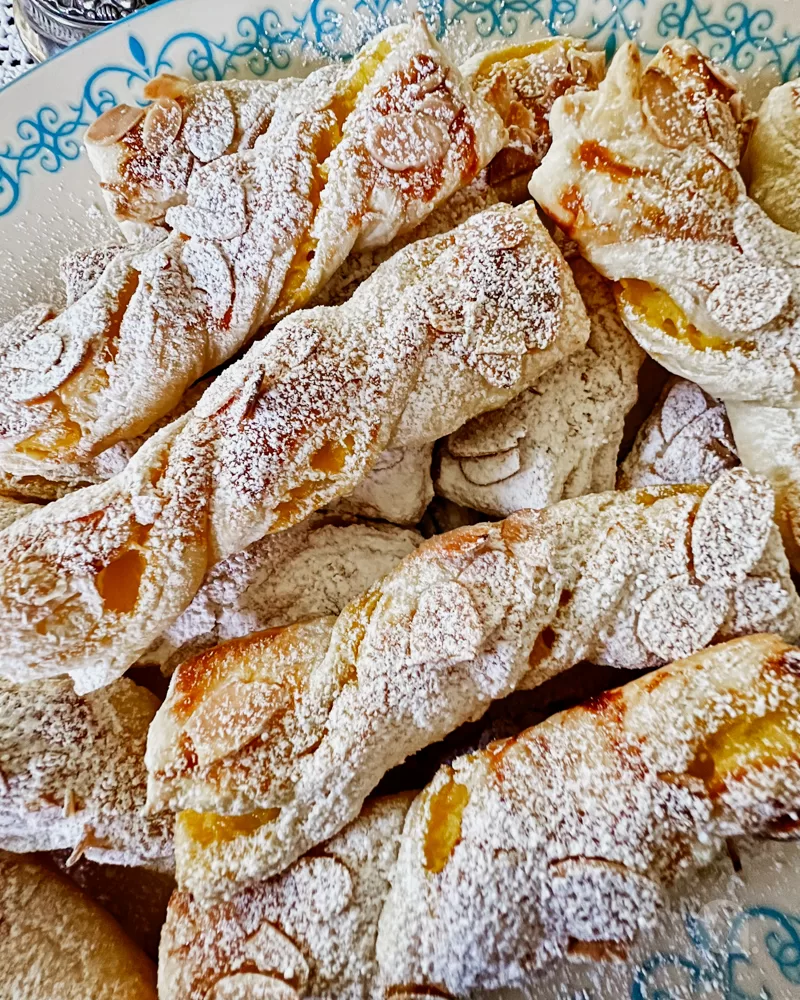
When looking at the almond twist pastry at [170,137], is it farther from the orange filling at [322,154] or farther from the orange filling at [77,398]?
the orange filling at [77,398]

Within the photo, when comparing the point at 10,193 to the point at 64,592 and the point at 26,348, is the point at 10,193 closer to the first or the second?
the point at 26,348

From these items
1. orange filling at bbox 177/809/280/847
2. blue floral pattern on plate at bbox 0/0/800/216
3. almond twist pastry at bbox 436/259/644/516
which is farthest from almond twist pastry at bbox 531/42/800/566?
orange filling at bbox 177/809/280/847

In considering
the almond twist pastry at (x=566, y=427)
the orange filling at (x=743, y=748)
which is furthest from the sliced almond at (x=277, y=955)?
the almond twist pastry at (x=566, y=427)

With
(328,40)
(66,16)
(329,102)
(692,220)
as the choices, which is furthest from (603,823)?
(66,16)

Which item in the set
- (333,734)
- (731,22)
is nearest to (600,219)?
(731,22)

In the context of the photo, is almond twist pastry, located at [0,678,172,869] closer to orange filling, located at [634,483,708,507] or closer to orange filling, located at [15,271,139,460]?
orange filling, located at [15,271,139,460]
